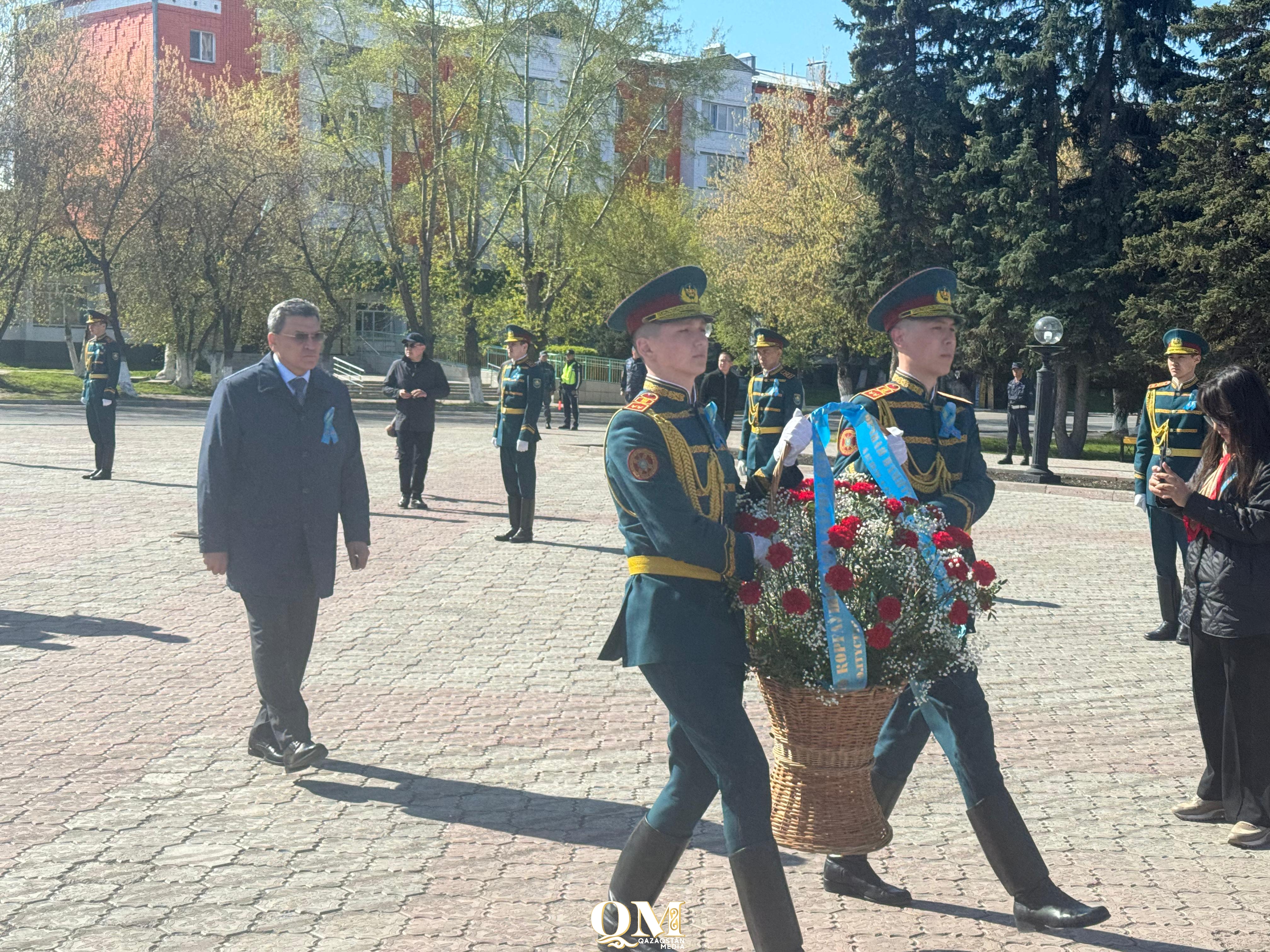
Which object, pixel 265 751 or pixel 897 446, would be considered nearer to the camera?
pixel 897 446

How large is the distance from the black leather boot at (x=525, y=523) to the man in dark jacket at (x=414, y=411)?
8.94 feet

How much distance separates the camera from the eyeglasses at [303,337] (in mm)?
5836

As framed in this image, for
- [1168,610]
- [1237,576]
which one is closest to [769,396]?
[1168,610]

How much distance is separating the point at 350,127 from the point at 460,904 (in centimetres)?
4232

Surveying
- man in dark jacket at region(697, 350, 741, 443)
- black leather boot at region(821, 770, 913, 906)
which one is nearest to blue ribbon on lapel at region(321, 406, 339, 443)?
black leather boot at region(821, 770, 913, 906)

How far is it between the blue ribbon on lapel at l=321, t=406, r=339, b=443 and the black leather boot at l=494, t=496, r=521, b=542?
7.24 m

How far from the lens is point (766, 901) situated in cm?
354

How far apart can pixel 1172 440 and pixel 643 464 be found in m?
6.94

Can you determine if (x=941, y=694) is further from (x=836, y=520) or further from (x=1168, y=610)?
(x=1168, y=610)

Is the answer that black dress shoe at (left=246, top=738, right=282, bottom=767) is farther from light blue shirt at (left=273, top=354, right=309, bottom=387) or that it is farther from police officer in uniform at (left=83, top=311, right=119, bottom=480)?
police officer in uniform at (left=83, top=311, right=119, bottom=480)

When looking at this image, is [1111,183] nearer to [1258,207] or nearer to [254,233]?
[1258,207]

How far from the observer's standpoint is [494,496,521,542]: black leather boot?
13.3 meters

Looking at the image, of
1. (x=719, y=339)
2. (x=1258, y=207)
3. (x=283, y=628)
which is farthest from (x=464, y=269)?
(x=283, y=628)

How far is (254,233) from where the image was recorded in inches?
1661
